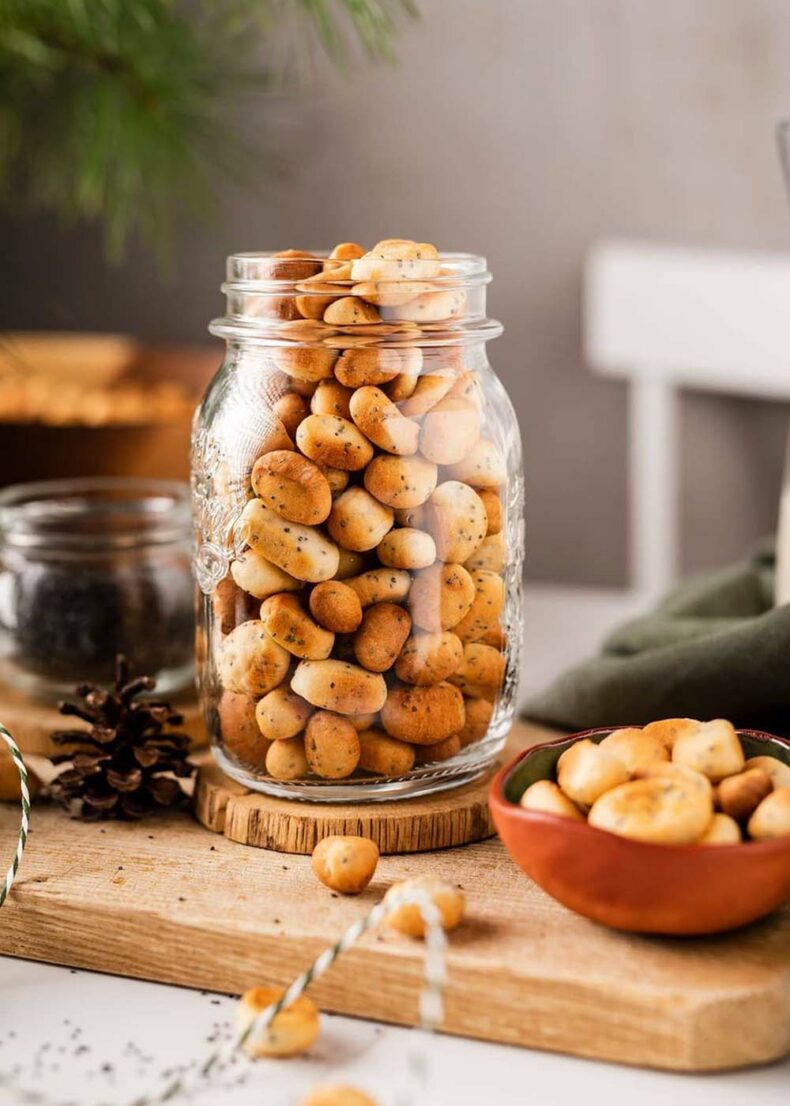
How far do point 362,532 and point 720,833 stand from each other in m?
0.20

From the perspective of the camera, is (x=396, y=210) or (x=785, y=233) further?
(x=396, y=210)

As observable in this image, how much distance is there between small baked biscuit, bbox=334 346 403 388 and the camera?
0.61 metres

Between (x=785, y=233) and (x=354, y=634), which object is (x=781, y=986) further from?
(x=785, y=233)

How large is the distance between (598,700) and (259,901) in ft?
0.85

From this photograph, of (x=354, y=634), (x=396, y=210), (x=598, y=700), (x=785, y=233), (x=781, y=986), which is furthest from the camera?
(x=396, y=210)

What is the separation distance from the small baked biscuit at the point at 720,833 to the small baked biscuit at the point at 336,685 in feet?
0.55

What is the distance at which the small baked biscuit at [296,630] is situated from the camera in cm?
60

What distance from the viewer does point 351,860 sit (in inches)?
22.6

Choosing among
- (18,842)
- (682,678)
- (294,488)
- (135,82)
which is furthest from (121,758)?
(135,82)

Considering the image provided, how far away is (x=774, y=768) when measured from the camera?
546mm

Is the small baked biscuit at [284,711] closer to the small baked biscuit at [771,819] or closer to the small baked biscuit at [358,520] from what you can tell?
the small baked biscuit at [358,520]

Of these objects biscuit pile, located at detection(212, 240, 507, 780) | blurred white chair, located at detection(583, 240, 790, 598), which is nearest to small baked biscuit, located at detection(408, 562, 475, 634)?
biscuit pile, located at detection(212, 240, 507, 780)

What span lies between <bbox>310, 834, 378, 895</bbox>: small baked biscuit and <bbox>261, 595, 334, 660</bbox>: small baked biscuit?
0.08 meters

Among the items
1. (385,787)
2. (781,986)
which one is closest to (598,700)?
(385,787)
